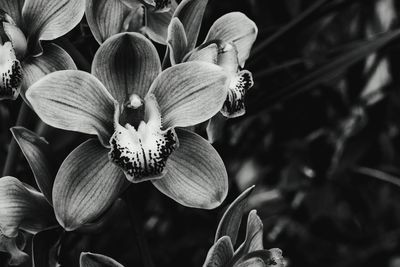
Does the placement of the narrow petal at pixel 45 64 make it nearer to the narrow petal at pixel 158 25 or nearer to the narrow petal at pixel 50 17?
the narrow petal at pixel 50 17

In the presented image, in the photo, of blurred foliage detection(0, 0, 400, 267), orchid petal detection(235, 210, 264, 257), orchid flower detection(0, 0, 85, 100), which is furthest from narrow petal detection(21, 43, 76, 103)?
blurred foliage detection(0, 0, 400, 267)

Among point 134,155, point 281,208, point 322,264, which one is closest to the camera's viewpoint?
point 134,155

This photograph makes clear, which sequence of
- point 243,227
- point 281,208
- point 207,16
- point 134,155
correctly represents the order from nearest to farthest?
point 134,155 → point 243,227 → point 207,16 → point 281,208

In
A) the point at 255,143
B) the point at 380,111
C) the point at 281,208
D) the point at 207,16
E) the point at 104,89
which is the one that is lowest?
the point at 281,208

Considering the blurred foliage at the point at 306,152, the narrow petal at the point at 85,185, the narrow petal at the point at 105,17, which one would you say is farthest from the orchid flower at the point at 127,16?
the blurred foliage at the point at 306,152

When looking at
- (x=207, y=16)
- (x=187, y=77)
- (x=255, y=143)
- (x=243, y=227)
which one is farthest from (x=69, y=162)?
(x=255, y=143)

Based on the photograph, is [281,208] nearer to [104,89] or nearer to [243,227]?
[243,227]

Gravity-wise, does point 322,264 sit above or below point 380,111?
below
